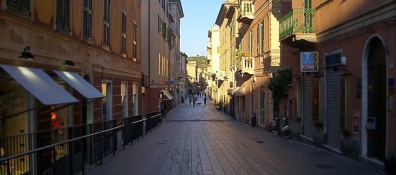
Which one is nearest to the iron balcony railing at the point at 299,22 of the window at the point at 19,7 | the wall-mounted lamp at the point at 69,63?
the wall-mounted lamp at the point at 69,63

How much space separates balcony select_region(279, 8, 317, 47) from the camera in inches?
605

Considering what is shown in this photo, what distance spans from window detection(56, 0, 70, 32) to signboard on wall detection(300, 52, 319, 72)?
774 cm

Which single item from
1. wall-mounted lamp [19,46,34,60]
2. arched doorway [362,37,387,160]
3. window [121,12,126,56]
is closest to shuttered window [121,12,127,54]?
window [121,12,126,56]

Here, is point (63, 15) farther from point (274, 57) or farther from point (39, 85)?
point (274, 57)

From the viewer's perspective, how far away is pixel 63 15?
37.6ft

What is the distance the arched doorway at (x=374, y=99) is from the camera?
1035 cm

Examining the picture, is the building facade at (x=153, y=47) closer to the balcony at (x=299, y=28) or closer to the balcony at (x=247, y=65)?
the balcony at (x=247, y=65)

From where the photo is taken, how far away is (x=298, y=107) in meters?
17.7

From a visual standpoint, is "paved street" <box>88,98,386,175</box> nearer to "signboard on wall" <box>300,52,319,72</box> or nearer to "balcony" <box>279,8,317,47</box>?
"signboard on wall" <box>300,52,319,72</box>

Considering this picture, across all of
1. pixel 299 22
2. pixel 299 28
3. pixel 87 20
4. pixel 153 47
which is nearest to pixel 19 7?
pixel 87 20

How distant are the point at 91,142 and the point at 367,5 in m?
7.62

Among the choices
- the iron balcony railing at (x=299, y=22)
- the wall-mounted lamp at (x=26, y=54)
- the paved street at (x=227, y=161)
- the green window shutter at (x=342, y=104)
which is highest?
the iron balcony railing at (x=299, y=22)

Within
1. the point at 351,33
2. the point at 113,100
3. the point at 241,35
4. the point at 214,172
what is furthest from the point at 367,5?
the point at 241,35

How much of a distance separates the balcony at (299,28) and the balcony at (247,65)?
11.7 meters
